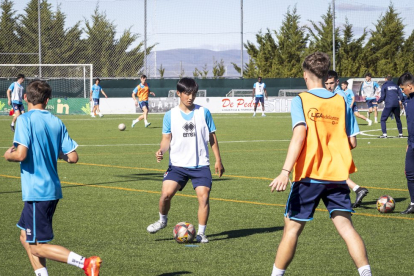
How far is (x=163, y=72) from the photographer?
271 feet

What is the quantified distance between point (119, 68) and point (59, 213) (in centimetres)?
3973

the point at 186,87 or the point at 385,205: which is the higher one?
the point at 186,87

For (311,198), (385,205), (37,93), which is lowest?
(385,205)

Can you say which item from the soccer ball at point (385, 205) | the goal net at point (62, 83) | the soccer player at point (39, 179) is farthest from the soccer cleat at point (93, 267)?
the goal net at point (62, 83)

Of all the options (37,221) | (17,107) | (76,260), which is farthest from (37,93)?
(17,107)

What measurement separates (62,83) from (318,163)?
136ft

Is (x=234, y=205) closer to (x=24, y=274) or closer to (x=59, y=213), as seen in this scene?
(x=59, y=213)

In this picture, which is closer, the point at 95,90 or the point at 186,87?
the point at 186,87

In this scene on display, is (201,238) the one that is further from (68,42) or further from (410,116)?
(68,42)

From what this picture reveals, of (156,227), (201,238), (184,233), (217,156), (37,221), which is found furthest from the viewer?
(156,227)

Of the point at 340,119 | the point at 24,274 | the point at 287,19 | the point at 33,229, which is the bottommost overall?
the point at 24,274

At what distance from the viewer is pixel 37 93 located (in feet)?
18.8

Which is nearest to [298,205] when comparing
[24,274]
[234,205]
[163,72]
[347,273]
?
[347,273]

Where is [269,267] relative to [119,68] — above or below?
below
